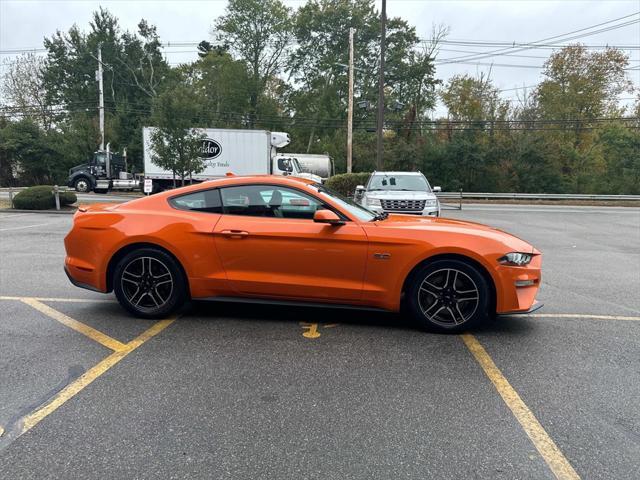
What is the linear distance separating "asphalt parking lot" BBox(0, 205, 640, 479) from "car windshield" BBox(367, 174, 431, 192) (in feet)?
22.4

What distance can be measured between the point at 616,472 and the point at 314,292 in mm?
2688

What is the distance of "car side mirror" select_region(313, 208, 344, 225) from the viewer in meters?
4.34

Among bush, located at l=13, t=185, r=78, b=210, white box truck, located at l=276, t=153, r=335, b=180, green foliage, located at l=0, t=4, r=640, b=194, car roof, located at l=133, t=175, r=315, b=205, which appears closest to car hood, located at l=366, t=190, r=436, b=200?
car roof, located at l=133, t=175, r=315, b=205

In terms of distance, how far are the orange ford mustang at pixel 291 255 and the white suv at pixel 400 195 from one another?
586cm

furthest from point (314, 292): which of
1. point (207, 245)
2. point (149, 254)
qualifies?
point (149, 254)

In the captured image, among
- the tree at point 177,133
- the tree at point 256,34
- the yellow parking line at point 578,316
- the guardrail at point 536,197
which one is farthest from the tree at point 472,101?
the yellow parking line at point 578,316

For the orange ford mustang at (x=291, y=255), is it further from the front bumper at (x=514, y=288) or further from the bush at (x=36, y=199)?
the bush at (x=36, y=199)

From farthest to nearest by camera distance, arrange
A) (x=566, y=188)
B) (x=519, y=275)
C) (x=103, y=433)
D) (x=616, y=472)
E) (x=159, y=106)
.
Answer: (x=566, y=188)
(x=159, y=106)
(x=519, y=275)
(x=103, y=433)
(x=616, y=472)

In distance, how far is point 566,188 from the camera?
34.1m

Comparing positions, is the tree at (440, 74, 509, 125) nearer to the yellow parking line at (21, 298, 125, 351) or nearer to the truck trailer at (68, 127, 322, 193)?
the truck trailer at (68, 127, 322, 193)

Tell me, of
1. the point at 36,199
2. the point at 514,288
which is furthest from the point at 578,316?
the point at 36,199

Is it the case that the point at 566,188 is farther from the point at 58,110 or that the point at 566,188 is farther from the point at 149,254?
the point at 58,110

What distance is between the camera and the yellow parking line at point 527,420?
246 centimetres

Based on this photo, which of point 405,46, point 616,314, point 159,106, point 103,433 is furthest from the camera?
point 405,46
